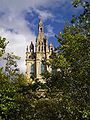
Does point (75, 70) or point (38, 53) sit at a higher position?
point (38, 53)

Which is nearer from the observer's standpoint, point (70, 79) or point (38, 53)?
point (70, 79)

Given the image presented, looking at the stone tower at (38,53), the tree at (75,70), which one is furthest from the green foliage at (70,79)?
the stone tower at (38,53)

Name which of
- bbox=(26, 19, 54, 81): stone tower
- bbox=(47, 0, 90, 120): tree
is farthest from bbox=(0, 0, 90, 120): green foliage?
bbox=(26, 19, 54, 81): stone tower

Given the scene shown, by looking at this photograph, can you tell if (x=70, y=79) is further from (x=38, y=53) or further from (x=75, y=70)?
(x=38, y=53)

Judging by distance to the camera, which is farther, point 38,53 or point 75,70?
point 38,53

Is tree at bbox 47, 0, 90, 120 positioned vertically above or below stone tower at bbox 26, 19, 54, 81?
below

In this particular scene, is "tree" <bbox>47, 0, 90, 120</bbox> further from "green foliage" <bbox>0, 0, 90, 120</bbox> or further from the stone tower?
the stone tower

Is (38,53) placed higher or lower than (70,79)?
higher

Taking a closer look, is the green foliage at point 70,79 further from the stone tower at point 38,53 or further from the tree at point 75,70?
the stone tower at point 38,53

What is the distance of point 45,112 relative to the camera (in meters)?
37.1

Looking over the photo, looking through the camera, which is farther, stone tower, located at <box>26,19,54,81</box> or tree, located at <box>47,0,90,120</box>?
stone tower, located at <box>26,19,54,81</box>

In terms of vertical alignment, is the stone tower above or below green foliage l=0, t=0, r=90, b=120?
above

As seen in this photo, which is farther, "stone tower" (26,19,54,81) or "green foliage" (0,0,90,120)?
"stone tower" (26,19,54,81)

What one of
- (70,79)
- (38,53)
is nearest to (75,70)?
(70,79)
